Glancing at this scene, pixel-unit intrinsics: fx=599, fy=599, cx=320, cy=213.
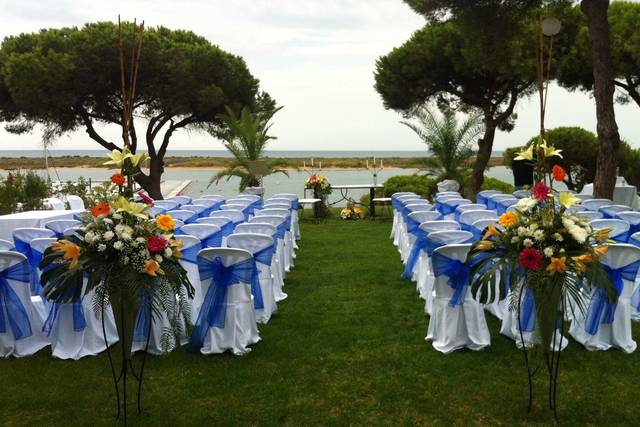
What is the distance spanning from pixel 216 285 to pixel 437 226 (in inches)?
112

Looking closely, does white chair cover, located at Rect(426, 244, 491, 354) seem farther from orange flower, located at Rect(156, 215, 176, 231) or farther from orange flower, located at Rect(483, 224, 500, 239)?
orange flower, located at Rect(156, 215, 176, 231)

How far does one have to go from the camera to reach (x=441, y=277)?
5180 mm

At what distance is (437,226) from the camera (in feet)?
22.4

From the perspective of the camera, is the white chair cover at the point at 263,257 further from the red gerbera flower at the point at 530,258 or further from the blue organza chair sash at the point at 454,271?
the red gerbera flower at the point at 530,258

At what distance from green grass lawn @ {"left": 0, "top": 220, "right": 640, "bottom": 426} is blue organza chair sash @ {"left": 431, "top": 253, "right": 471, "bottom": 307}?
58 cm

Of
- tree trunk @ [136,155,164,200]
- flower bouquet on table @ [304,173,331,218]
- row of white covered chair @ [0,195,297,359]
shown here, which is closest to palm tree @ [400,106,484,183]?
flower bouquet on table @ [304,173,331,218]

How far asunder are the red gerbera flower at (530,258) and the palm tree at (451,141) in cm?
1290

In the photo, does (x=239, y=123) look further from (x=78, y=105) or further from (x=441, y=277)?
(x=441, y=277)

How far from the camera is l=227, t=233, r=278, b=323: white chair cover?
5949 millimetres

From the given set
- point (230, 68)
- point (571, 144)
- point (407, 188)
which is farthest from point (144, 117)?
point (571, 144)

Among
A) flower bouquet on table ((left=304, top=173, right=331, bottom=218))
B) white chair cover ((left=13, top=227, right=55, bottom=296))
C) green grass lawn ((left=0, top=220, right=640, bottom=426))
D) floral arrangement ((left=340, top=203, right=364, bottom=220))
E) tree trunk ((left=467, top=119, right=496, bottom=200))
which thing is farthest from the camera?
tree trunk ((left=467, top=119, right=496, bottom=200))

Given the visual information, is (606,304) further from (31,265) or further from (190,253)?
(31,265)

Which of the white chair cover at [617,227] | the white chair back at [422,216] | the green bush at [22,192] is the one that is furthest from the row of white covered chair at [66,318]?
the green bush at [22,192]

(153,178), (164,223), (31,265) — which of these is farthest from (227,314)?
(153,178)
